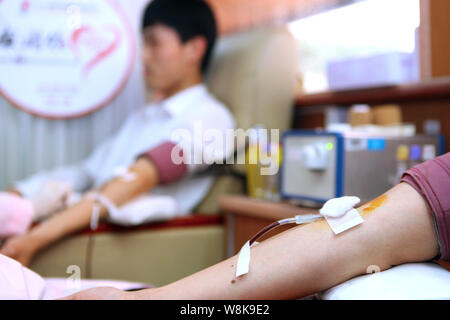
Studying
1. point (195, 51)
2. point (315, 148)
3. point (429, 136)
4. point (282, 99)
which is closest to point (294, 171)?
point (315, 148)

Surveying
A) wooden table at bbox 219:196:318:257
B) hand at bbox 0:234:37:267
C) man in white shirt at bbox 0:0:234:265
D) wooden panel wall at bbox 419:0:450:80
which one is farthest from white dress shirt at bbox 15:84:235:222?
wooden panel wall at bbox 419:0:450:80

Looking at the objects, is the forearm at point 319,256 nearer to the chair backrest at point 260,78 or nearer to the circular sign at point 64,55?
the circular sign at point 64,55

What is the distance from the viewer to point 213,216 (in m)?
1.19

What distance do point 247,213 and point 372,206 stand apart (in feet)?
1.89

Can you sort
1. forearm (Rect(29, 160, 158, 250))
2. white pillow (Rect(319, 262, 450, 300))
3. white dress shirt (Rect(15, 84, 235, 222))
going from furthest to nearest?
1. white dress shirt (Rect(15, 84, 235, 222))
2. forearm (Rect(29, 160, 158, 250))
3. white pillow (Rect(319, 262, 450, 300))

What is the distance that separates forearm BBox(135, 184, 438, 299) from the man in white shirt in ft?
1.94

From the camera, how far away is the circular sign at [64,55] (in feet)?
3.19

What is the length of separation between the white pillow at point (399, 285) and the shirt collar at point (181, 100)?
0.82m

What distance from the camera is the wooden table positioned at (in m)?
0.89

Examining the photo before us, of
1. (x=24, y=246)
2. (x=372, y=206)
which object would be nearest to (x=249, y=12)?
(x=24, y=246)

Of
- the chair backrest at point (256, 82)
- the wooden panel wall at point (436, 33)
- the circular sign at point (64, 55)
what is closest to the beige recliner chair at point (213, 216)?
the chair backrest at point (256, 82)

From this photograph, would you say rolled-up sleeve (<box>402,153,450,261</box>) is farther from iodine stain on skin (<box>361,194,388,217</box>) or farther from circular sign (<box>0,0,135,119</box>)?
circular sign (<box>0,0,135,119</box>)

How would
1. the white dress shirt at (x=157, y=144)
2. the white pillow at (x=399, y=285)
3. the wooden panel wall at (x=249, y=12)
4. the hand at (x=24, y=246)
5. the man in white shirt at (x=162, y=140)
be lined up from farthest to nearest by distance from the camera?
the wooden panel wall at (x=249, y=12) → the white dress shirt at (x=157, y=144) → the man in white shirt at (x=162, y=140) → the hand at (x=24, y=246) → the white pillow at (x=399, y=285)
